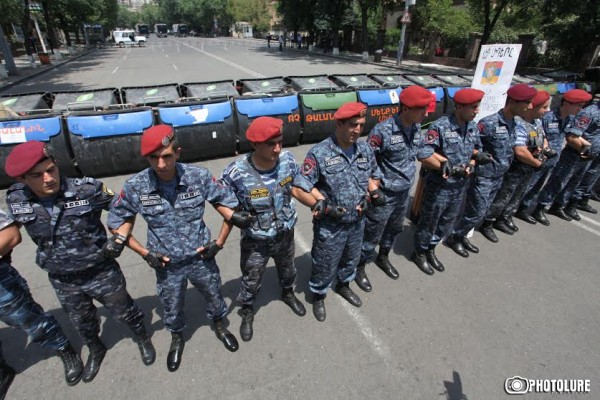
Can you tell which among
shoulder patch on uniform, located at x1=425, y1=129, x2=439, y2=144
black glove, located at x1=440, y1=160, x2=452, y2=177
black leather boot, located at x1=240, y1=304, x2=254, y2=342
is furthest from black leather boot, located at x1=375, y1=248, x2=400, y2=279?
black leather boot, located at x1=240, y1=304, x2=254, y2=342

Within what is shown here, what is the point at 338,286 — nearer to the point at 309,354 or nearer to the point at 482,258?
the point at 309,354

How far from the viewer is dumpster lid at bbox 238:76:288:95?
25.9ft

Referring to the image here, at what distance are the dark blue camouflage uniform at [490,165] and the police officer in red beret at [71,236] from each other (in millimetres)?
3957

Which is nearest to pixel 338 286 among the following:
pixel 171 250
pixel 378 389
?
pixel 378 389

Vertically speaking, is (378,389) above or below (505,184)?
below

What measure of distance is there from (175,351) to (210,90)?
6432 millimetres

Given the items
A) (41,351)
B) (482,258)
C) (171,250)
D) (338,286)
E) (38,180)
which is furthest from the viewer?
(482,258)

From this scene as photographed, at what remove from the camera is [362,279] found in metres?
3.55

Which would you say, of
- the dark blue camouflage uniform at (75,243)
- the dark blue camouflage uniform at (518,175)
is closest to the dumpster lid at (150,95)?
the dark blue camouflage uniform at (75,243)

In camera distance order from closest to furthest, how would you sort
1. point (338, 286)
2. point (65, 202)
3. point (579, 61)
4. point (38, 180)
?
point (38, 180) < point (65, 202) < point (338, 286) < point (579, 61)

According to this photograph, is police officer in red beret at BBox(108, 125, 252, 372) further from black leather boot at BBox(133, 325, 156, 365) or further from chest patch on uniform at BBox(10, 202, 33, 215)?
chest patch on uniform at BBox(10, 202, 33, 215)

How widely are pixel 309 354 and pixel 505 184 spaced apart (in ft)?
11.6

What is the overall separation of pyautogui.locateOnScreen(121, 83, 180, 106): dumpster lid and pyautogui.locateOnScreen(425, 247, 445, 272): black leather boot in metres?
6.21

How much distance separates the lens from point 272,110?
6.83 metres
